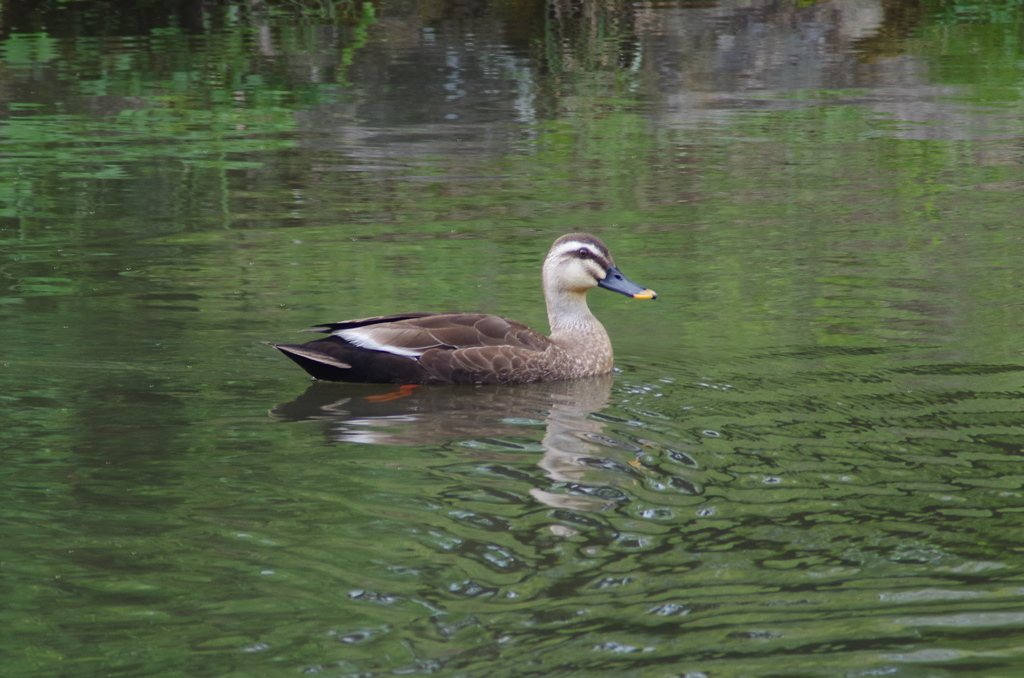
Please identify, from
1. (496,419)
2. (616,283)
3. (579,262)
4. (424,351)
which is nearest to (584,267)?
(579,262)

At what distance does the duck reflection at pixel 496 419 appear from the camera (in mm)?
6383

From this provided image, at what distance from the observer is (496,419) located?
7.57 meters

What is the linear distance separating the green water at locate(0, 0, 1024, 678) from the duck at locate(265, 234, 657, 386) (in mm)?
142

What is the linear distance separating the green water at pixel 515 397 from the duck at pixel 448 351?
0.14m

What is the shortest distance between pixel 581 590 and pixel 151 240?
8.20 m

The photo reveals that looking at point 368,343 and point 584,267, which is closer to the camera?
point 368,343

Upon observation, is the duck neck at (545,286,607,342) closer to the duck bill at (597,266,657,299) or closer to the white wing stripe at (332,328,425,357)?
the duck bill at (597,266,657,299)

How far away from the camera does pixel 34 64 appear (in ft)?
74.4

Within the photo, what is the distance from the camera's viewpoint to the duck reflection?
20.9 ft

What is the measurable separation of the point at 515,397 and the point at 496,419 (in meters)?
0.58

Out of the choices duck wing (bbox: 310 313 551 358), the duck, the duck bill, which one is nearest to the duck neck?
the duck

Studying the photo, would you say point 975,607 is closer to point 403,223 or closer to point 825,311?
point 825,311

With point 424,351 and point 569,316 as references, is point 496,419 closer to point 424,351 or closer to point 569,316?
point 424,351

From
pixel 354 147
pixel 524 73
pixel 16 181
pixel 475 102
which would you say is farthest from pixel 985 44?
pixel 16 181
